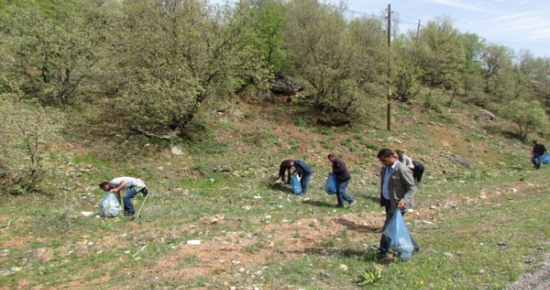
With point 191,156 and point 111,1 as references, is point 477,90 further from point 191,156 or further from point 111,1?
point 111,1

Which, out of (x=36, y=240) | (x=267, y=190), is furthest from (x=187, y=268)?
(x=267, y=190)

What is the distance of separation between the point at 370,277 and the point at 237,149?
1164 centimetres

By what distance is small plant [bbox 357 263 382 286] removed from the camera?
4.46 m

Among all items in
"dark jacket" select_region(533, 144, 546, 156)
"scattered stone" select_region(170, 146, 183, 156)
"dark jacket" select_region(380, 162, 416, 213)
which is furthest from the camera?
"dark jacket" select_region(533, 144, 546, 156)

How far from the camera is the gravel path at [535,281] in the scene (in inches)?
169

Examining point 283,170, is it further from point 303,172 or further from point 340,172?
point 340,172

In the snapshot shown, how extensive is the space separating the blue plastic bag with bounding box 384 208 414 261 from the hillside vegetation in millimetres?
163

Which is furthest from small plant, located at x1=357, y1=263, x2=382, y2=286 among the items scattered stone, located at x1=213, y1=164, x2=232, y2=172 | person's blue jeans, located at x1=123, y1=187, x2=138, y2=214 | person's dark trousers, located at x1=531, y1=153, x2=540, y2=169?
person's dark trousers, located at x1=531, y1=153, x2=540, y2=169

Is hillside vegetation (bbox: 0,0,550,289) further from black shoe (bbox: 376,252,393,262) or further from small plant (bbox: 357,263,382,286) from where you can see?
black shoe (bbox: 376,252,393,262)

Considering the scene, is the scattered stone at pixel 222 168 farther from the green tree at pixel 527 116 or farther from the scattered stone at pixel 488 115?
the scattered stone at pixel 488 115

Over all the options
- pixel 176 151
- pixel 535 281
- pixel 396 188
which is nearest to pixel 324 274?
pixel 396 188

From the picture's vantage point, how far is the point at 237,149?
51.2 feet

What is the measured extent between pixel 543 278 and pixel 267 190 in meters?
8.21

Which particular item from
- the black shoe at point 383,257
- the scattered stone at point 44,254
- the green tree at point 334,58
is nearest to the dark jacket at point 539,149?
the green tree at point 334,58
